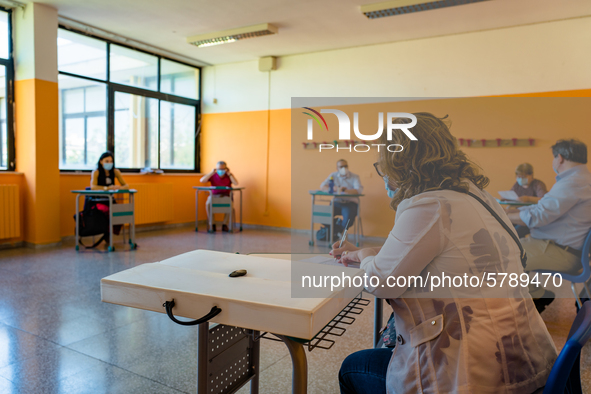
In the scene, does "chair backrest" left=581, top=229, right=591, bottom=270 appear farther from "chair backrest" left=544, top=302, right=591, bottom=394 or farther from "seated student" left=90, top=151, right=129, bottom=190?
"seated student" left=90, top=151, right=129, bottom=190

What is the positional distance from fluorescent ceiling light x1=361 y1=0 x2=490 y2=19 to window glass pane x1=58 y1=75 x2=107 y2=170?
3.93 metres

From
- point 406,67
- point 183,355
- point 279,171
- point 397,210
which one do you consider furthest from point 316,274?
point 279,171

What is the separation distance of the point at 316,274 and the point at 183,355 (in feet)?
4.57

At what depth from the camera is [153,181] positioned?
22.7ft

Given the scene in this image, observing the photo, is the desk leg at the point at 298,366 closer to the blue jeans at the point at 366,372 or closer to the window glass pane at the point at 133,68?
the blue jeans at the point at 366,372

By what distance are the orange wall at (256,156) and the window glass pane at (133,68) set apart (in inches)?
49.5

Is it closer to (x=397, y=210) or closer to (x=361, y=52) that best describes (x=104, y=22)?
(x=361, y=52)

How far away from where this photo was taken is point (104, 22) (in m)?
5.50

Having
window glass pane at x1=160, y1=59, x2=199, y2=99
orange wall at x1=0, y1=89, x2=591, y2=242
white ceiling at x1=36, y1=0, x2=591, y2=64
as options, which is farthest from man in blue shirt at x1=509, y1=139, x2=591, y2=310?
window glass pane at x1=160, y1=59, x2=199, y2=99

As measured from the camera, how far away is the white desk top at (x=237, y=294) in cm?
92

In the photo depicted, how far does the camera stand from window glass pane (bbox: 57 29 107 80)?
5543 millimetres

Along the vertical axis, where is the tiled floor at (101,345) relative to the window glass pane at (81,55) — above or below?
below

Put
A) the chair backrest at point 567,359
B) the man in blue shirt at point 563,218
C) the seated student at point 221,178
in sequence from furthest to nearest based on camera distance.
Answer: the seated student at point 221,178 < the man in blue shirt at point 563,218 < the chair backrest at point 567,359

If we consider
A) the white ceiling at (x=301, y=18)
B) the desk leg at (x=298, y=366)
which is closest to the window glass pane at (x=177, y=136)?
the white ceiling at (x=301, y=18)
